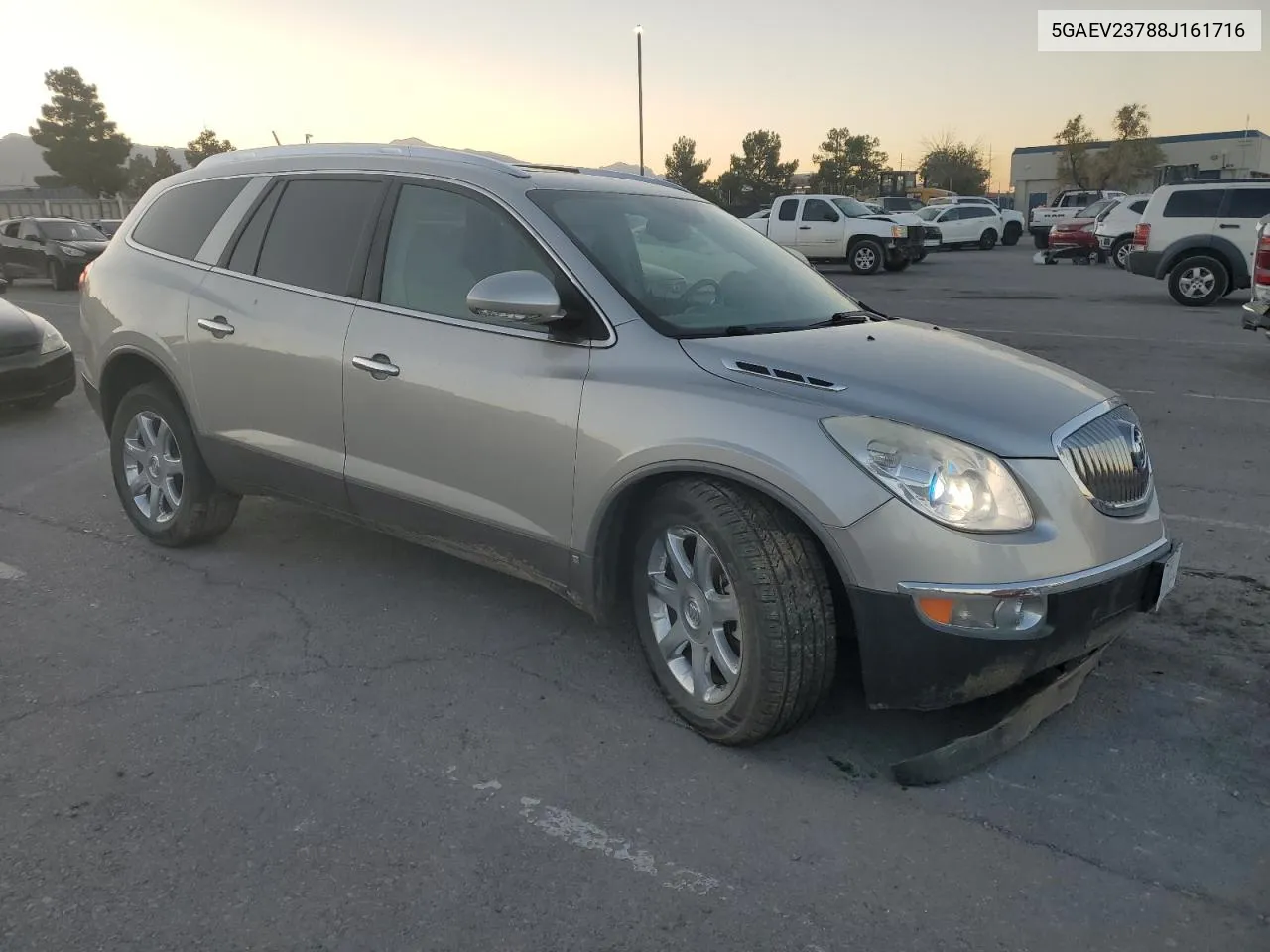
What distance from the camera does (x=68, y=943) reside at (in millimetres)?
2297

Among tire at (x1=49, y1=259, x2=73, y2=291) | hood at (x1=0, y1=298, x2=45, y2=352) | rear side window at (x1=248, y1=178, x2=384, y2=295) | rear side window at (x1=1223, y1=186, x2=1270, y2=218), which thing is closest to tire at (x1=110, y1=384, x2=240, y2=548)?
rear side window at (x1=248, y1=178, x2=384, y2=295)

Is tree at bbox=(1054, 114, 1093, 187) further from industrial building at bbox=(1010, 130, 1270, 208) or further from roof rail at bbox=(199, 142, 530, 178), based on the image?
roof rail at bbox=(199, 142, 530, 178)

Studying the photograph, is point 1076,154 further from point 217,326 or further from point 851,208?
point 217,326

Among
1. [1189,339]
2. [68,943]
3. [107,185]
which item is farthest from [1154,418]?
[107,185]

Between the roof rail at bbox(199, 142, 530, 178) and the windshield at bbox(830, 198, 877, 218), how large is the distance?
2076 cm

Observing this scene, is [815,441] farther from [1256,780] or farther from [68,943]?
[68,943]

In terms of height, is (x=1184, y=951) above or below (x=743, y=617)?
below

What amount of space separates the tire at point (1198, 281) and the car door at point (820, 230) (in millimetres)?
9346

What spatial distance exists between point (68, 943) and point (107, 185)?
60972 mm

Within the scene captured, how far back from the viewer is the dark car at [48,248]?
20.2m

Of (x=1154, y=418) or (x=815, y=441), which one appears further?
(x=1154, y=418)

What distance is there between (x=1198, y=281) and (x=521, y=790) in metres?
15.9

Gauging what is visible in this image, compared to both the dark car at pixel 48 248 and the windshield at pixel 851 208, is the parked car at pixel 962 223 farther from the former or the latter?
the dark car at pixel 48 248

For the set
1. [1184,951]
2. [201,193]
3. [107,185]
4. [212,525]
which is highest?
[107,185]
